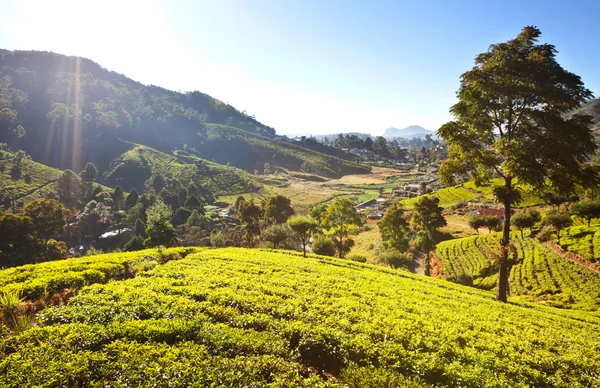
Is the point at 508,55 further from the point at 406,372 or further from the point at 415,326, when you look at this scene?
the point at 406,372

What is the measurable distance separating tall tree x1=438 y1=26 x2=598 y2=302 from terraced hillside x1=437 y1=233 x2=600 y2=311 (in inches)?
335

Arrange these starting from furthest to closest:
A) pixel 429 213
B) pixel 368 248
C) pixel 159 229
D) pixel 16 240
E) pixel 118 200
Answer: pixel 118 200
pixel 368 248
pixel 429 213
pixel 16 240
pixel 159 229

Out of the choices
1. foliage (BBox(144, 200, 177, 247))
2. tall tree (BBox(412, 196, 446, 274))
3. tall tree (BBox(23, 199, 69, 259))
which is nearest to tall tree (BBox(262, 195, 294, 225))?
foliage (BBox(144, 200, 177, 247))

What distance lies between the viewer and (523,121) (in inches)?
622

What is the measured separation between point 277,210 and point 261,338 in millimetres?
51481

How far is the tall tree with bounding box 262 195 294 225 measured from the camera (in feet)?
198

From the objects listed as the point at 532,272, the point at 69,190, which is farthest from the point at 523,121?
the point at 69,190

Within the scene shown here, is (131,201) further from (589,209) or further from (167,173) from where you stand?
(589,209)

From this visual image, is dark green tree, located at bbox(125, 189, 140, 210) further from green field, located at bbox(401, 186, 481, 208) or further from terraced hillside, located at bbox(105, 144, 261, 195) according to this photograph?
green field, located at bbox(401, 186, 481, 208)

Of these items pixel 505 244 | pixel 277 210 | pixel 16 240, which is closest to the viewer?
pixel 505 244

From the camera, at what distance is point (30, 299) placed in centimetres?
1180

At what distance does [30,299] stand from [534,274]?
46872mm

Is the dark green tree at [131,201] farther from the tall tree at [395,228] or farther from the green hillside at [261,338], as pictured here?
the green hillside at [261,338]

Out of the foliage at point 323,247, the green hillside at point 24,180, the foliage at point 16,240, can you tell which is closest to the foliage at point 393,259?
the foliage at point 323,247
